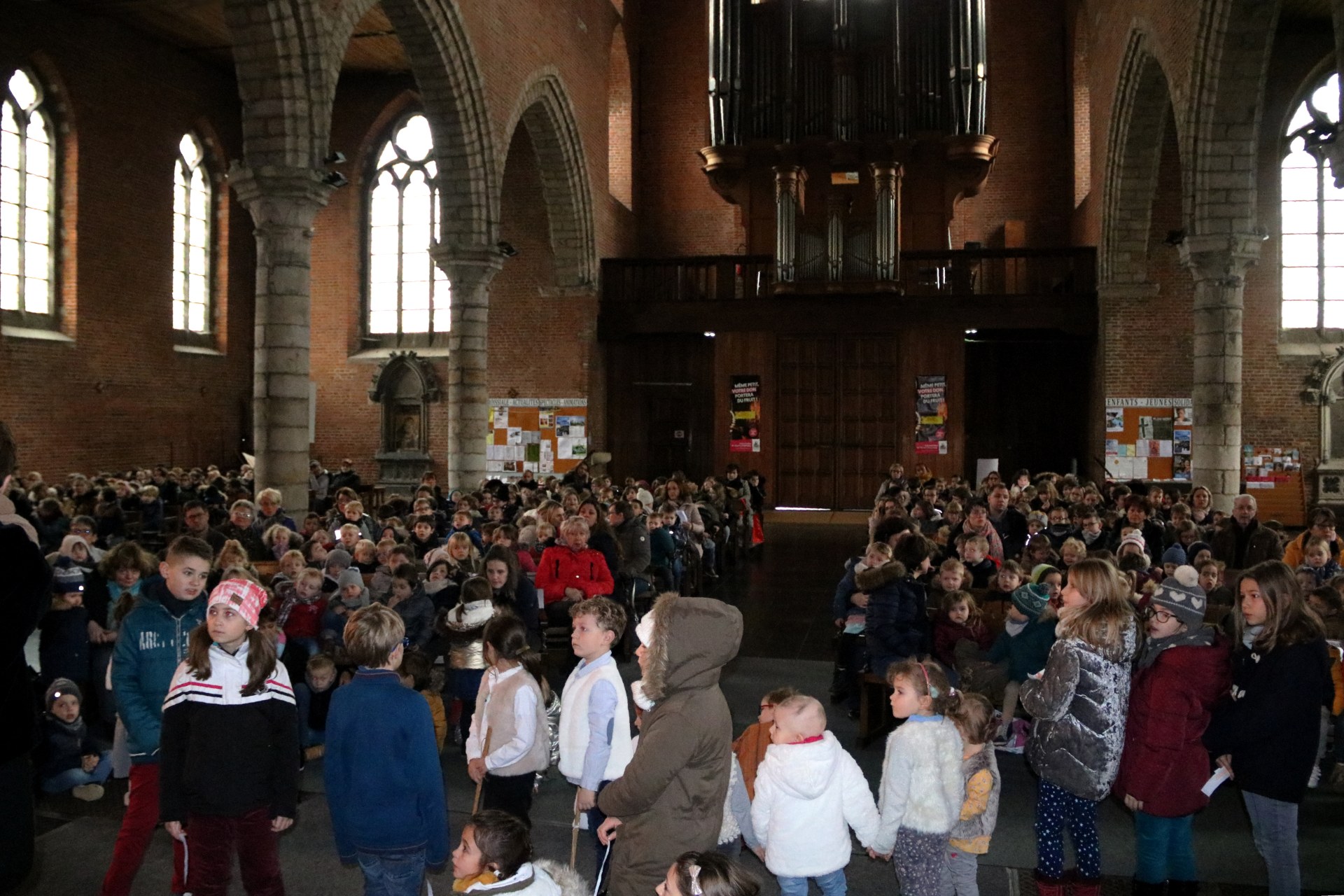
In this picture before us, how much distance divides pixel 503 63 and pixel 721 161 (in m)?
5.06

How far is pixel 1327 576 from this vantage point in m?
7.57

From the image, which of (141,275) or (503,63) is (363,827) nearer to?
(503,63)

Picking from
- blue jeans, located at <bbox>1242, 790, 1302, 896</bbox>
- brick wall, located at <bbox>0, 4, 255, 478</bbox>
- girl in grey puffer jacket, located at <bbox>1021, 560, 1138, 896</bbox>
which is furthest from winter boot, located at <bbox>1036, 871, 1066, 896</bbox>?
brick wall, located at <bbox>0, 4, 255, 478</bbox>

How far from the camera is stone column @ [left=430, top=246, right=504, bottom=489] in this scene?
1631 cm

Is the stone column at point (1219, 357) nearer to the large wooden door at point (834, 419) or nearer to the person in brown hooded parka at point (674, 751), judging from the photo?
the large wooden door at point (834, 419)

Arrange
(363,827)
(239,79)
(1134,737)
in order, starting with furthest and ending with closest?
1. (239,79)
2. (1134,737)
3. (363,827)

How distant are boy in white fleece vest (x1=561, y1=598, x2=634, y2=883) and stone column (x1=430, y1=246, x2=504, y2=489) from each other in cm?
1261

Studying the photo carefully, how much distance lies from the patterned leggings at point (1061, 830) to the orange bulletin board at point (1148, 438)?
15.2m

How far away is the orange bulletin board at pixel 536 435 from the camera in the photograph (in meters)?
20.7

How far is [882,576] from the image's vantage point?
6.43 m

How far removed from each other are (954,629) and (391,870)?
161 inches

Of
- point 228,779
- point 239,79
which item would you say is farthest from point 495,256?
point 228,779

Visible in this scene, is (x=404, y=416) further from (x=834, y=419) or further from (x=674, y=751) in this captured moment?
(x=674, y=751)

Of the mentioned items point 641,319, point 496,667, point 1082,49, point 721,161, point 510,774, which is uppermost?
point 1082,49
